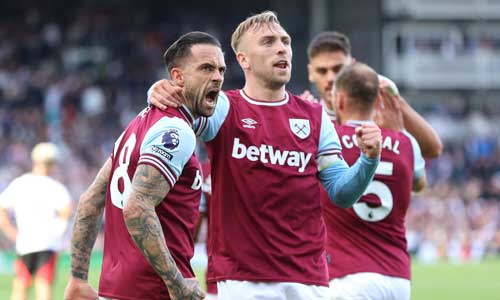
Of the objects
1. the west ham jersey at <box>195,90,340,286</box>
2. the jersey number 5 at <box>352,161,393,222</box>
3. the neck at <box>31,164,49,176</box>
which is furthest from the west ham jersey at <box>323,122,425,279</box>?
the neck at <box>31,164,49,176</box>

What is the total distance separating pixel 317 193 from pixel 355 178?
0.24 meters

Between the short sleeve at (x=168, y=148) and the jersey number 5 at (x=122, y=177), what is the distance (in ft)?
0.52

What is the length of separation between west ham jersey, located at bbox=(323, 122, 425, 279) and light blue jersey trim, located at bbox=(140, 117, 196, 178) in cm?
181

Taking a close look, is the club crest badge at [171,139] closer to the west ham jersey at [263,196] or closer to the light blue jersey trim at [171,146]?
the light blue jersey trim at [171,146]

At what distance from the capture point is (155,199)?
193 inches

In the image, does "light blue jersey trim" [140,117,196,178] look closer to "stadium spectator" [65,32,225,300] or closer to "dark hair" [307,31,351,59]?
"stadium spectator" [65,32,225,300]

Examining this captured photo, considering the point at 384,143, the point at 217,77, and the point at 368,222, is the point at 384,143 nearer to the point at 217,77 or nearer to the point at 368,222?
the point at 368,222

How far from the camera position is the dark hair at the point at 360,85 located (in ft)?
21.1

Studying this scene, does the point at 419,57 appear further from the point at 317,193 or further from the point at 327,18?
the point at 317,193

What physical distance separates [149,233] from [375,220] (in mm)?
2173

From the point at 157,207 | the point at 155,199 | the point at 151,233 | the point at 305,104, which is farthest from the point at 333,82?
the point at 151,233

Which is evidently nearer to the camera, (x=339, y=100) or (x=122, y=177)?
(x=122, y=177)

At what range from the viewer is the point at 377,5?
95.6 feet

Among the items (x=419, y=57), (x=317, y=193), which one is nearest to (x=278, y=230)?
(x=317, y=193)
